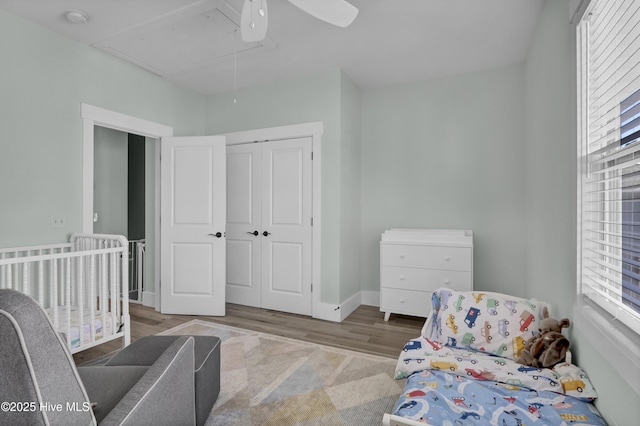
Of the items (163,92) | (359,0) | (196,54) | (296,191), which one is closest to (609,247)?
(359,0)

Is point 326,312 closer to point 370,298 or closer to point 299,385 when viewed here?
point 370,298

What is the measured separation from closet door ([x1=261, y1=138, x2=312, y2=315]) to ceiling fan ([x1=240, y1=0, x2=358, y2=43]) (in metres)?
1.57

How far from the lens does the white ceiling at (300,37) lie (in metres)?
2.33

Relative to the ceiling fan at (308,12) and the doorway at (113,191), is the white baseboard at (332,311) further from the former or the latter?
the ceiling fan at (308,12)

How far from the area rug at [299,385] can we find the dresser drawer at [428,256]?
1.05m

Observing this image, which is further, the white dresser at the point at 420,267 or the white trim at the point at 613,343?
the white dresser at the point at 420,267

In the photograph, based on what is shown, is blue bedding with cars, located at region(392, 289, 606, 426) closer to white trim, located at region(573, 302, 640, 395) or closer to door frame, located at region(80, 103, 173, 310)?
white trim, located at region(573, 302, 640, 395)

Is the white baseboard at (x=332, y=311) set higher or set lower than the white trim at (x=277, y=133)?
lower

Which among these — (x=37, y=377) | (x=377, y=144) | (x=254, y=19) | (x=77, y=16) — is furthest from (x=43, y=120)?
(x=377, y=144)

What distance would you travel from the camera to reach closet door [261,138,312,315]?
3.53 m

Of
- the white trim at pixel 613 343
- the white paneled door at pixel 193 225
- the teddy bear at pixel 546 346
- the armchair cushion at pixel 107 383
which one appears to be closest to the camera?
the white trim at pixel 613 343

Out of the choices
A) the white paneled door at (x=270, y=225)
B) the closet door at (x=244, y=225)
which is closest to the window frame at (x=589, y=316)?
the white paneled door at (x=270, y=225)

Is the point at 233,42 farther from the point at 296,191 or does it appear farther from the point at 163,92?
the point at 296,191

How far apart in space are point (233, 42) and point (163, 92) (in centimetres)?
124
